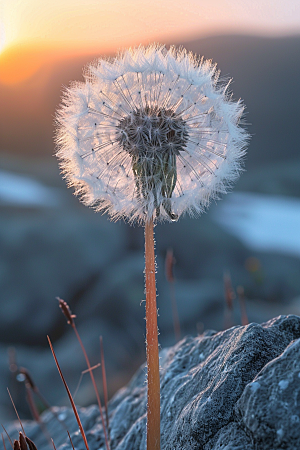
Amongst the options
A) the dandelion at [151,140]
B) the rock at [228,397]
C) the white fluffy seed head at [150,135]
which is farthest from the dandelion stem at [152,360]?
the white fluffy seed head at [150,135]

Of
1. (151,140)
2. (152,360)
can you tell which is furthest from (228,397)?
(151,140)

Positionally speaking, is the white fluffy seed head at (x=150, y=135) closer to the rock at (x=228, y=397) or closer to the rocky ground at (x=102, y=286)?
the rock at (x=228, y=397)

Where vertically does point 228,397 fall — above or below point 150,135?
below

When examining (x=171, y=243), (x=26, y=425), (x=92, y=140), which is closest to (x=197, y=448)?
(x=92, y=140)

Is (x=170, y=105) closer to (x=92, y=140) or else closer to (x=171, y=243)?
(x=92, y=140)

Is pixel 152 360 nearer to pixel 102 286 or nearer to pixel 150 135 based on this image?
pixel 150 135

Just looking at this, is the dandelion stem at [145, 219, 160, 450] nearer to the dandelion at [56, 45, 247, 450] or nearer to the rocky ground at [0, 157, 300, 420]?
the dandelion at [56, 45, 247, 450]
